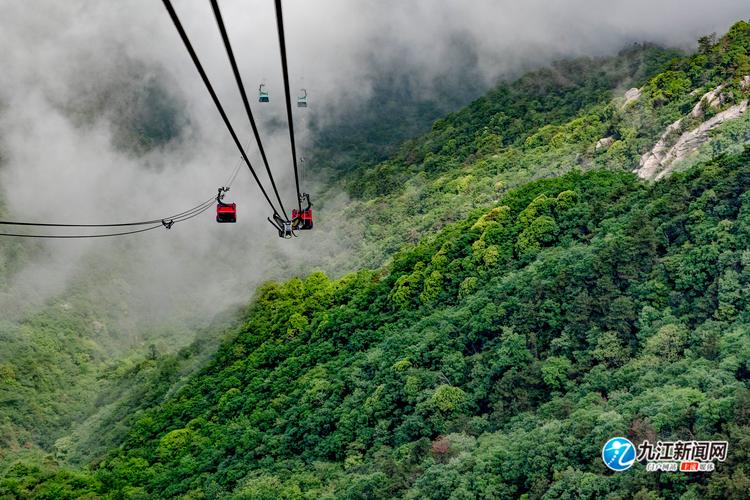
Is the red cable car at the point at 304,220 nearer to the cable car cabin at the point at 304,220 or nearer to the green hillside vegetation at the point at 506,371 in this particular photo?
the cable car cabin at the point at 304,220

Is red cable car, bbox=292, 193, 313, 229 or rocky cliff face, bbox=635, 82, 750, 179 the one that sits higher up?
rocky cliff face, bbox=635, 82, 750, 179

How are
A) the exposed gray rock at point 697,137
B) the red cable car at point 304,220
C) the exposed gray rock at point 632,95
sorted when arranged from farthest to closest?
the exposed gray rock at point 632,95, the exposed gray rock at point 697,137, the red cable car at point 304,220

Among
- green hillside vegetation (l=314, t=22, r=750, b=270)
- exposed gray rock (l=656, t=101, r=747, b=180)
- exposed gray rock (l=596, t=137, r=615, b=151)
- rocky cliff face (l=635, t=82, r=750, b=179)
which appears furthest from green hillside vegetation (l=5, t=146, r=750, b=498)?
exposed gray rock (l=596, t=137, r=615, b=151)

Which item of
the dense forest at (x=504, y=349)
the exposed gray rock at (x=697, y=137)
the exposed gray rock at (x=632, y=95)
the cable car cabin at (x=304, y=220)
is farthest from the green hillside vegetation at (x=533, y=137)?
the cable car cabin at (x=304, y=220)

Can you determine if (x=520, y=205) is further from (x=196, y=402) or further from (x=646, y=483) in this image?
(x=646, y=483)

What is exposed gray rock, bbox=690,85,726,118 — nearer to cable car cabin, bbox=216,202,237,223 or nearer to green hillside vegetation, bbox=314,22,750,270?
green hillside vegetation, bbox=314,22,750,270

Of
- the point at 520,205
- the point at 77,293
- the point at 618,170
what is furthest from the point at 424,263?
the point at 77,293

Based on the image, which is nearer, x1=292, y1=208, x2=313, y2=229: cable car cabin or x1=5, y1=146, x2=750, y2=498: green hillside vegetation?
x1=292, y1=208, x2=313, y2=229: cable car cabin
